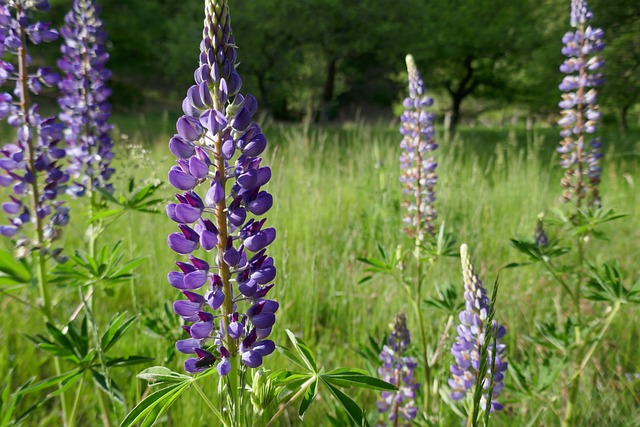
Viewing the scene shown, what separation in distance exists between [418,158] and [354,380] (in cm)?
128

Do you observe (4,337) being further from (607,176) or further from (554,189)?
(607,176)

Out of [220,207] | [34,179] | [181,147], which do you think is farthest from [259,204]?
[34,179]

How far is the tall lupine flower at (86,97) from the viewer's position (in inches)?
77.4

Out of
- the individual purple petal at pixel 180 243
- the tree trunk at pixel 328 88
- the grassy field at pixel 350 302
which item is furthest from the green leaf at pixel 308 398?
the tree trunk at pixel 328 88

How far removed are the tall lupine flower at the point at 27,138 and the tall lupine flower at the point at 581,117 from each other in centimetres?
201

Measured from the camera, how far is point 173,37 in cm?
1909

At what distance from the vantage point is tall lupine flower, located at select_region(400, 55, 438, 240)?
1965 millimetres

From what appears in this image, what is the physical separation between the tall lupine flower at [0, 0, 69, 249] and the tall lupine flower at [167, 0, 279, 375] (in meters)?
0.85

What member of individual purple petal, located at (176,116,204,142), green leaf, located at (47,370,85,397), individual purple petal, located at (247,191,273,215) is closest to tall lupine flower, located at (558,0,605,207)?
individual purple petal, located at (247,191,273,215)

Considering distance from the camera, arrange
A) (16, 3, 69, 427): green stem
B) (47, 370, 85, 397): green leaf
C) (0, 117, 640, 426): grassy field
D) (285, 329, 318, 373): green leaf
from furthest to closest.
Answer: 1. (0, 117, 640, 426): grassy field
2. (16, 3, 69, 427): green stem
3. (47, 370, 85, 397): green leaf
4. (285, 329, 318, 373): green leaf

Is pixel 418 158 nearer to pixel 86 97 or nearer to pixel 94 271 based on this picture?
pixel 94 271

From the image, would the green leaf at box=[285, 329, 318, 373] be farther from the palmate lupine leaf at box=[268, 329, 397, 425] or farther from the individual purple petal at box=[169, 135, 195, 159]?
the individual purple petal at box=[169, 135, 195, 159]

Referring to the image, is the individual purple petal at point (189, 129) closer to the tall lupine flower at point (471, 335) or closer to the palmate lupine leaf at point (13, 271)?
the tall lupine flower at point (471, 335)

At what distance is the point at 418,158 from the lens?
201cm
